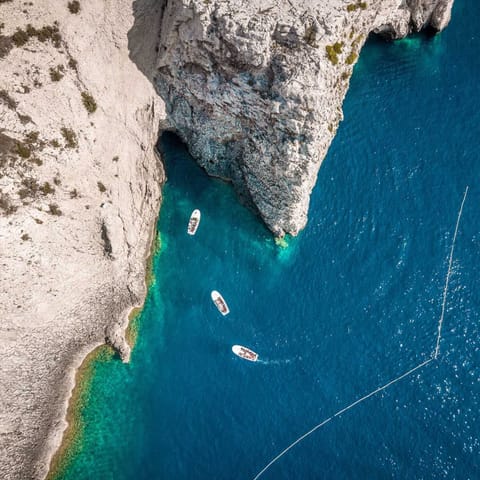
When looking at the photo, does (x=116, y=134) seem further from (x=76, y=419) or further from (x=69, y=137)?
(x=76, y=419)

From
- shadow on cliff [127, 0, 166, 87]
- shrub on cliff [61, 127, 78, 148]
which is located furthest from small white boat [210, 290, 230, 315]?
shadow on cliff [127, 0, 166, 87]

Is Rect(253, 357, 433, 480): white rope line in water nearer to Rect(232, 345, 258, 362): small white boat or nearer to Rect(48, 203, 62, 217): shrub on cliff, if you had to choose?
Rect(232, 345, 258, 362): small white boat

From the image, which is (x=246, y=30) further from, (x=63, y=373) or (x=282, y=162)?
(x=63, y=373)

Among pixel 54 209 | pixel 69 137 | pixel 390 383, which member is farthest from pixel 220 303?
pixel 69 137

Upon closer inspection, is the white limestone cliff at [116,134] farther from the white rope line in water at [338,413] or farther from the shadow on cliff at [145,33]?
the white rope line in water at [338,413]

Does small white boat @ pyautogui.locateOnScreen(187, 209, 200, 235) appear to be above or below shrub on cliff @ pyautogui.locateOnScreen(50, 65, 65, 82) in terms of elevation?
below

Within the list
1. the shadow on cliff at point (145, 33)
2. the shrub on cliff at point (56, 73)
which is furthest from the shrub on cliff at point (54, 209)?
the shadow on cliff at point (145, 33)
